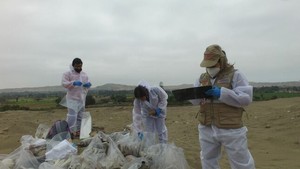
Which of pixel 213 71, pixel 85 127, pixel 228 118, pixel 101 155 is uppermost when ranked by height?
pixel 213 71

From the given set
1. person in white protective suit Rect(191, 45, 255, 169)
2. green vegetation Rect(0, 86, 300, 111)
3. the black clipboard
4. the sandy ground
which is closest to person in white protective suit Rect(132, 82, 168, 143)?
green vegetation Rect(0, 86, 300, 111)

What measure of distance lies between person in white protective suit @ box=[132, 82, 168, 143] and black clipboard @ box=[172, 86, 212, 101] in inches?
70.5

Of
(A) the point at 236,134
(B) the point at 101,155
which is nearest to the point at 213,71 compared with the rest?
(A) the point at 236,134

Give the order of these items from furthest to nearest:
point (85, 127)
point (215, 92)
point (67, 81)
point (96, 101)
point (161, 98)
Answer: point (96, 101), point (67, 81), point (85, 127), point (161, 98), point (215, 92)

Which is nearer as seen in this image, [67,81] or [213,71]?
[213,71]

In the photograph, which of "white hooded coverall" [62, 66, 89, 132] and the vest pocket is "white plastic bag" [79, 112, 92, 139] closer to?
"white hooded coverall" [62, 66, 89, 132]

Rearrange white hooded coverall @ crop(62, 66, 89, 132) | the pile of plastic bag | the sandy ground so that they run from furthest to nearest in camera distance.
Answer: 1. white hooded coverall @ crop(62, 66, 89, 132)
2. the sandy ground
3. the pile of plastic bag

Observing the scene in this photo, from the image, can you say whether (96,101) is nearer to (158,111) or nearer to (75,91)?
(75,91)

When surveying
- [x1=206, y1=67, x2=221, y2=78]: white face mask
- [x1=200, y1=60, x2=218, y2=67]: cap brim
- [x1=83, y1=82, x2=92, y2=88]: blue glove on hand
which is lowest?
[x1=83, y1=82, x2=92, y2=88]: blue glove on hand

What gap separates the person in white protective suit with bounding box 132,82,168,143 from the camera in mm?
5879

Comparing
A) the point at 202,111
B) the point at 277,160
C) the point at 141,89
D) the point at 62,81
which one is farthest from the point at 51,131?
the point at 277,160

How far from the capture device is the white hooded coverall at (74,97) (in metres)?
7.29

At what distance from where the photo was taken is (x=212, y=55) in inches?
148

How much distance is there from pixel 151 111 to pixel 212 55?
232 centimetres
